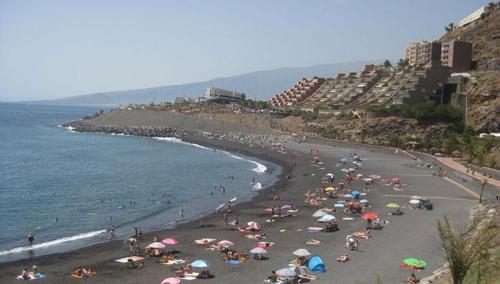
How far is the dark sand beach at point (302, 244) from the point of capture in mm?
21484

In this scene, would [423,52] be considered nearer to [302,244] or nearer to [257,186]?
[257,186]

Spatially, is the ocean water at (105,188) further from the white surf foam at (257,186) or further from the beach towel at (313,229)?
the beach towel at (313,229)

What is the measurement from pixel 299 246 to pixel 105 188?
26.3m

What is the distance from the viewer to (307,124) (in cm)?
9756

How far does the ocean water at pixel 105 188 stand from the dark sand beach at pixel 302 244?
260 cm

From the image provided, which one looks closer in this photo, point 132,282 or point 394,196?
point 132,282

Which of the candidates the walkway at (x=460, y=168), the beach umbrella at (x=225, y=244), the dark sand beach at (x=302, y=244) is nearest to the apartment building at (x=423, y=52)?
the walkway at (x=460, y=168)

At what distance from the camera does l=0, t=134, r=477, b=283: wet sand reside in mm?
21438

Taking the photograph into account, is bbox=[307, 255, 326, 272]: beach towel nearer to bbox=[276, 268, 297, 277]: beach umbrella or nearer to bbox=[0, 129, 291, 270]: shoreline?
bbox=[276, 268, 297, 277]: beach umbrella

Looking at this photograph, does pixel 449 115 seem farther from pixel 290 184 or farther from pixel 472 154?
pixel 290 184

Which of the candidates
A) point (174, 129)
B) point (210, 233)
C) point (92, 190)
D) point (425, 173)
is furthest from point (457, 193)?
point (174, 129)

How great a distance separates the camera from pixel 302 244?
85.7 ft

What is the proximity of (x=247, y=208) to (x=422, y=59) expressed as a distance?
93.0 meters

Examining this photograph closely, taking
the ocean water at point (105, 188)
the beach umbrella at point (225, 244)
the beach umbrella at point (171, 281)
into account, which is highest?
the beach umbrella at point (171, 281)
